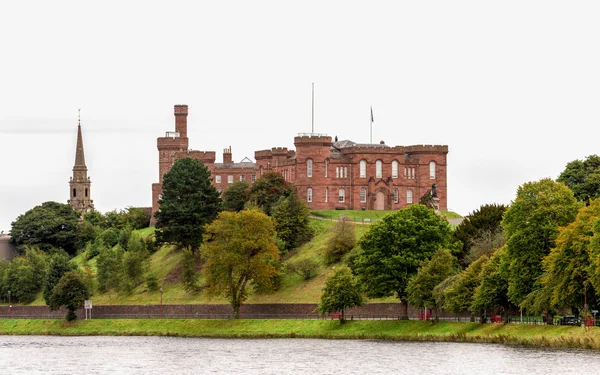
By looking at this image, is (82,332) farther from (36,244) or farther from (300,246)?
(36,244)

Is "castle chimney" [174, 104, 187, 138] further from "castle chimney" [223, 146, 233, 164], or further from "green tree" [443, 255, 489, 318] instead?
"green tree" [443, 255, 489, 318]

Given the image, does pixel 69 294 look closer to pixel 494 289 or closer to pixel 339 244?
pixel 339 244

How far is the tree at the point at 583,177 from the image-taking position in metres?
131

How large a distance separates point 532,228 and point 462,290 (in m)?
7.78

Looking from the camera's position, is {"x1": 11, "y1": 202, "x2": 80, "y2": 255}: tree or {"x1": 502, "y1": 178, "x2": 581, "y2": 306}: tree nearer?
{"x1": 502, "y1": 178, "x2": 581, "y2": 306}: tree

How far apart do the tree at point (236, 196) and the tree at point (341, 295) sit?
132 feet

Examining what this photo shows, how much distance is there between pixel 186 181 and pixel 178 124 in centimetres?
3304

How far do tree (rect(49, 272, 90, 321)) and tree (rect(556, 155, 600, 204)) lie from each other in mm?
44195

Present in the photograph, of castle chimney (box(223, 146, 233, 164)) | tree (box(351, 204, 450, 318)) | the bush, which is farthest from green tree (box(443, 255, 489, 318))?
castle chimney (box(223, 146, 233, 164))

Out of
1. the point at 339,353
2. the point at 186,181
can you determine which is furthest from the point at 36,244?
the point at 339,353

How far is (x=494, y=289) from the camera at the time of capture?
104 m

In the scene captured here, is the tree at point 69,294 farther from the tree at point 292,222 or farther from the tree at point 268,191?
the tree at point 268,191

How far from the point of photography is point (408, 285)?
113750mm

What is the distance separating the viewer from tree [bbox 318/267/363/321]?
11681 cm
